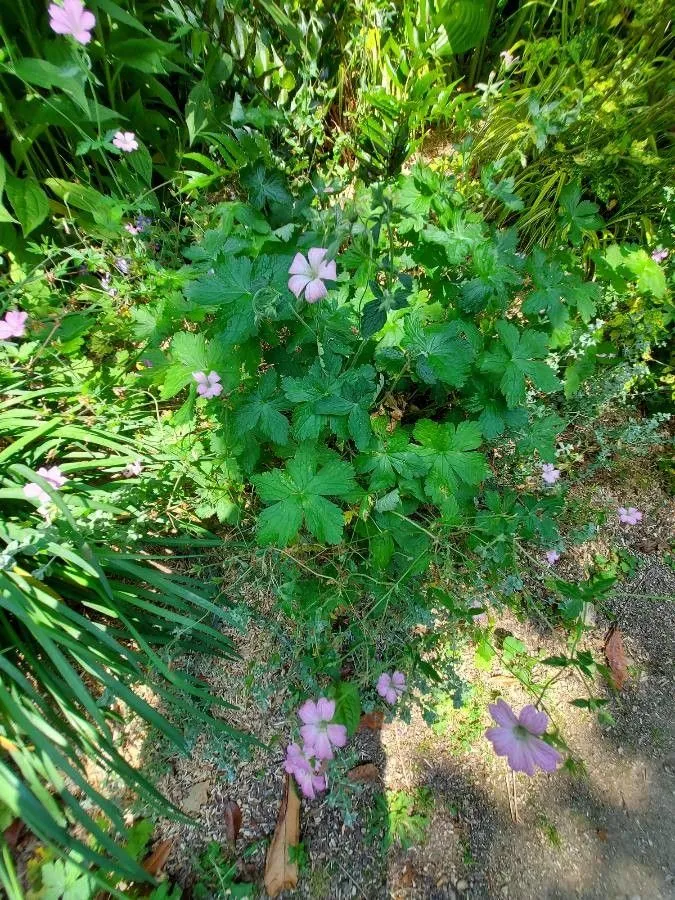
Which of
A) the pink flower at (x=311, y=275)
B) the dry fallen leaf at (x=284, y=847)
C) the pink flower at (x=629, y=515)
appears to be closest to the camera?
the pink flower at (x=311, y=275)

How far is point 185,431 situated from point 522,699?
144 cm

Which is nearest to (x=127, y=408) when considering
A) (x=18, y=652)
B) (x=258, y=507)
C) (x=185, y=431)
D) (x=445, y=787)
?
(x=185, y=431)

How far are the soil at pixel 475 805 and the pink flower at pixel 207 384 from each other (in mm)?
792

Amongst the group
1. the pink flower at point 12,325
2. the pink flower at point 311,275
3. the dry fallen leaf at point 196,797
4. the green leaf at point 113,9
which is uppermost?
the green leaf at point 113,9

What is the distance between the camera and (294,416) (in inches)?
47.9

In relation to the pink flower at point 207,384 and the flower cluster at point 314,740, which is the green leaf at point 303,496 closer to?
the pink flower at point 207,384

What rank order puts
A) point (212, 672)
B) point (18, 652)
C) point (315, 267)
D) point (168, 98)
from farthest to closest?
point (168, 98) → point (212, 672) → point (18, 652) → point (315, 267)

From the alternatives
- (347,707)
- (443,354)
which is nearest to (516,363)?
(443,354)

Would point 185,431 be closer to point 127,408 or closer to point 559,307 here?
point 127,408

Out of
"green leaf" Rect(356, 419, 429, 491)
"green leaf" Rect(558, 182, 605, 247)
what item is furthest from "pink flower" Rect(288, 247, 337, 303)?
"green leaf" Rect(558, 182, 605, 247)

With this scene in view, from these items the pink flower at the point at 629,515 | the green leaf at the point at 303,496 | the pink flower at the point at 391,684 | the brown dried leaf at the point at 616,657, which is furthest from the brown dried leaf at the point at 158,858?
the pink flower at the point at 629,515

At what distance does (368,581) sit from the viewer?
4.86ft

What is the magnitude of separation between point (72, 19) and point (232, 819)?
2328 millimetres

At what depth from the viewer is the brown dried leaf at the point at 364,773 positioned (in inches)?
55.8
